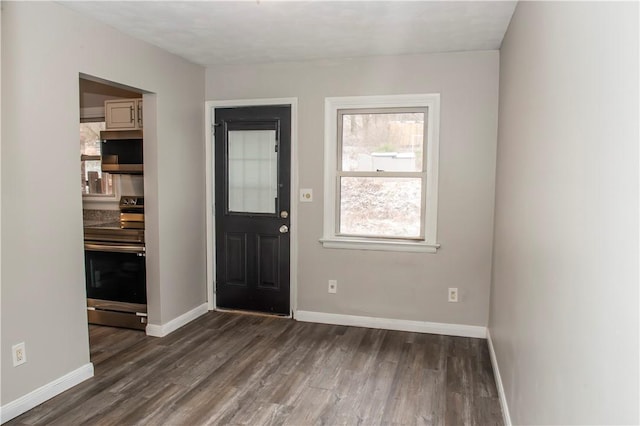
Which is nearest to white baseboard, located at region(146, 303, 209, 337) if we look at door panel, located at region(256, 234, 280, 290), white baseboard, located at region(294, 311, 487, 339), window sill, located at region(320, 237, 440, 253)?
door panel, located at region(256, 234, 280, 290)

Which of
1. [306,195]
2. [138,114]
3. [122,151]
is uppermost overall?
[138,114]

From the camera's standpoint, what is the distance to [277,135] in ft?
14.0

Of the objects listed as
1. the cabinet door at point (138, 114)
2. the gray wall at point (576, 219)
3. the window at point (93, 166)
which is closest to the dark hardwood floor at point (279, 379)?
the gray wall at point (576, 219)

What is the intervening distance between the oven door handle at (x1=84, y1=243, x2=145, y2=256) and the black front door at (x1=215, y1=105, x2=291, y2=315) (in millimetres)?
843

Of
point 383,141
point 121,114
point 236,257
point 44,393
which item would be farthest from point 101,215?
point 383,141

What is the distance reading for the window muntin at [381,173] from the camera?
13.1 feet

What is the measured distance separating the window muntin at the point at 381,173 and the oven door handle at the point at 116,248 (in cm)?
182

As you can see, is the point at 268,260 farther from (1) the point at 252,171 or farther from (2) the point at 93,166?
(2) the point at 93,166

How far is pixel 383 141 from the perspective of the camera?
13.3 ft

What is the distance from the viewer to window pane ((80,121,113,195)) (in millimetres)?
4891

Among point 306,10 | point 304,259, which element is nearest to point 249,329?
point 304,259

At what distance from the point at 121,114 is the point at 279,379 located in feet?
8.90

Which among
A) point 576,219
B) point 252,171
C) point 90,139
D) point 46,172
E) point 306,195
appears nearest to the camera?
point 576,219

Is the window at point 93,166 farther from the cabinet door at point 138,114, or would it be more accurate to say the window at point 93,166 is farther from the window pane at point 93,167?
the cabinet door at point 138,114
